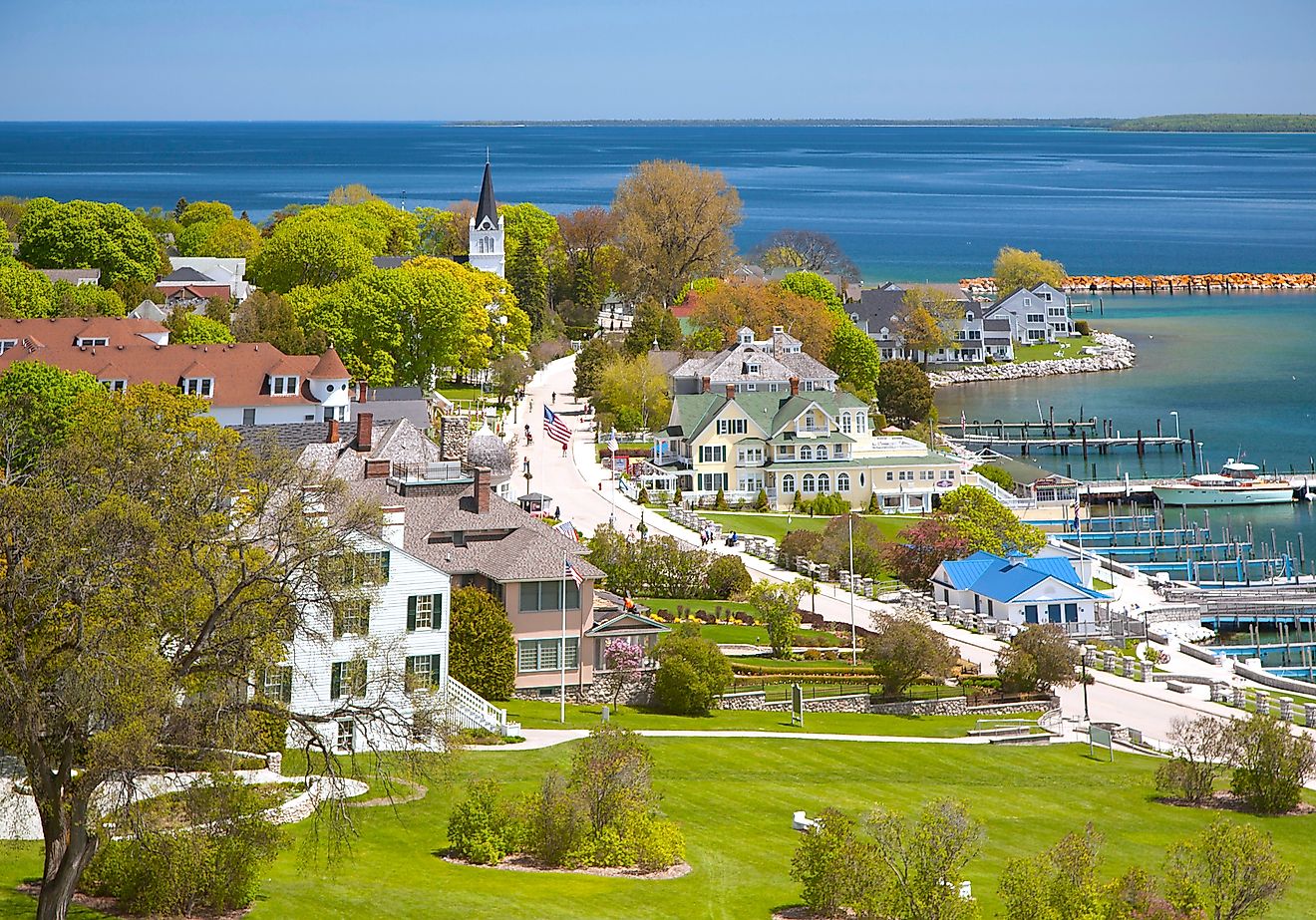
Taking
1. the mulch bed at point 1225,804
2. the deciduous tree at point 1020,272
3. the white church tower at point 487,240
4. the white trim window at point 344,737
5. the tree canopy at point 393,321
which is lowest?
the mulch bed at point 1225,804

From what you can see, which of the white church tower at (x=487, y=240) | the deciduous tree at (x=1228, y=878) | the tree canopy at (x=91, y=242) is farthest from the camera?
the white church tower at (x=487, y=240)

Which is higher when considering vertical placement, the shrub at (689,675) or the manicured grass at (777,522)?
the manicured grass at (777,522)

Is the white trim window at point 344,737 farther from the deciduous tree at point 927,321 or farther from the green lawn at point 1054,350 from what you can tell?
the green lawn at point 1054,350

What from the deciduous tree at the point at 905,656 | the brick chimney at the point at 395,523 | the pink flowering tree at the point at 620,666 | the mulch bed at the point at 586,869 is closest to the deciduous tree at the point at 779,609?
the deciduous tree at the point at 905,656

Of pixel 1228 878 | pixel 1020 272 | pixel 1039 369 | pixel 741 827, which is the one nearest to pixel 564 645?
pixel 741 827

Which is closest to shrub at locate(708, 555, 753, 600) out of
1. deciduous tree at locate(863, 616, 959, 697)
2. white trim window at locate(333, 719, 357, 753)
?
deciduous tree at locate(863, 616, 959, 697)

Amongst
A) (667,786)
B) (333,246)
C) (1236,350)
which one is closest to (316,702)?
(667,786)
